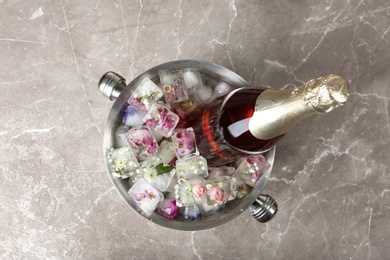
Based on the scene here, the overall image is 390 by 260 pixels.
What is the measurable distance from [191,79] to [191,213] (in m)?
0.23

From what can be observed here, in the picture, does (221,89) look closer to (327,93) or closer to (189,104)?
(189,104)

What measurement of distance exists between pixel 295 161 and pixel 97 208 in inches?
16.9

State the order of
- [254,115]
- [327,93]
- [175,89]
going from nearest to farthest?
1. [327,93]
2. [254,115]
3. [175,89]

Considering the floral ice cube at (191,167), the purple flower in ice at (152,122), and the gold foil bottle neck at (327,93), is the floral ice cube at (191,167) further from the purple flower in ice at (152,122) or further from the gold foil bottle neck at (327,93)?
the gold foil bottle neck at (327,93)

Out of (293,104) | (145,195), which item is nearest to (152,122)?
(145,195)

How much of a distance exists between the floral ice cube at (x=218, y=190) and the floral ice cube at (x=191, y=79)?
0.17 metres

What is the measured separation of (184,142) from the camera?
797 millimetres

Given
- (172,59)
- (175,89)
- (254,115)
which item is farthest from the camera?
(172,59)

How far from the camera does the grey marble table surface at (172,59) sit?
Result: 1.02m

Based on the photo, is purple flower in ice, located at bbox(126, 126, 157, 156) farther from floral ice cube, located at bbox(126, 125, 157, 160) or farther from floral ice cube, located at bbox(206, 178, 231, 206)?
floral ice cube, located at bbox(206, 178, 231, 206)

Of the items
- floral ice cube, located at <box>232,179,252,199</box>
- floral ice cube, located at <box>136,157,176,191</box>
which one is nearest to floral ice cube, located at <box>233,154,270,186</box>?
floral ice cube, located at <box>232,179,252,199</box>

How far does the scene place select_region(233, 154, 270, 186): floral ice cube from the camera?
819 millimetres

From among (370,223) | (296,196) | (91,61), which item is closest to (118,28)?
(91,61)

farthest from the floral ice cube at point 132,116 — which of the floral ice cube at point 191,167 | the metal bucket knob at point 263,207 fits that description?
the metal bucket knob at point 263,207
